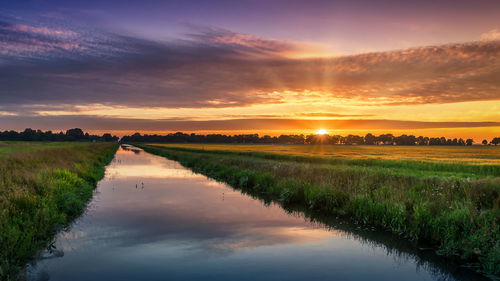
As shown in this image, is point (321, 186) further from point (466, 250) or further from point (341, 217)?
point (466, 250)

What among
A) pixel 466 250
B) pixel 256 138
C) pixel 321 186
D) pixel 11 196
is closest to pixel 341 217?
pixel 321 186

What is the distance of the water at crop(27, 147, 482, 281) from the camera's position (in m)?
8.65

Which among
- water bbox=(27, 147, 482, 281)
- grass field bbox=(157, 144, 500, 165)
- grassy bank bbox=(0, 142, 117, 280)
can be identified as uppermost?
grass field bbox=(157, 144, 500, 165)

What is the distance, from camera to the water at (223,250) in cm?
865

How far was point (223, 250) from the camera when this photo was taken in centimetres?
1048

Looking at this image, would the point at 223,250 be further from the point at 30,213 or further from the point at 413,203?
the point at 413,203

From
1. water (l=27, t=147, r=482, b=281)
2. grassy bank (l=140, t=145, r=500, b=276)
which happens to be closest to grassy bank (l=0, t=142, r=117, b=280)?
water (l=27, t=147, r=482, b=281)

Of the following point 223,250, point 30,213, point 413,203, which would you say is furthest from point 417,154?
point 30,213

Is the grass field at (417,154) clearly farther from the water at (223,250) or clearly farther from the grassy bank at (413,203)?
the water at (223,250)

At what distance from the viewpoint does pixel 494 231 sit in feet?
28.9

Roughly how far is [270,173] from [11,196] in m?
16.3

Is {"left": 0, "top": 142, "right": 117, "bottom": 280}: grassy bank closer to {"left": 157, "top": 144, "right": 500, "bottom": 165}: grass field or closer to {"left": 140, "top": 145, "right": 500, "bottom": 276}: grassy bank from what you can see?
{"left": 140, "top": 145, "right": 500, "bottom": 276}: grassy bank

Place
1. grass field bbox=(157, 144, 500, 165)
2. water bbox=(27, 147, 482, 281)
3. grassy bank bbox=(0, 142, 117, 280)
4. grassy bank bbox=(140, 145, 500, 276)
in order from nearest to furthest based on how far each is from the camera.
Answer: grassy bank bbox=(0, 142, 117, 280) < water bbox=(27, 147, 482, 281) < grassy bank bbox=(140, 145, 500, 276) < grass field bbox=(157, 144, 500, 165)

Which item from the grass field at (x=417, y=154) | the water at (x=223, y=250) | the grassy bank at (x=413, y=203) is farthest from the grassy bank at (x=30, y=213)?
the grass field at (x=417, y=154)
